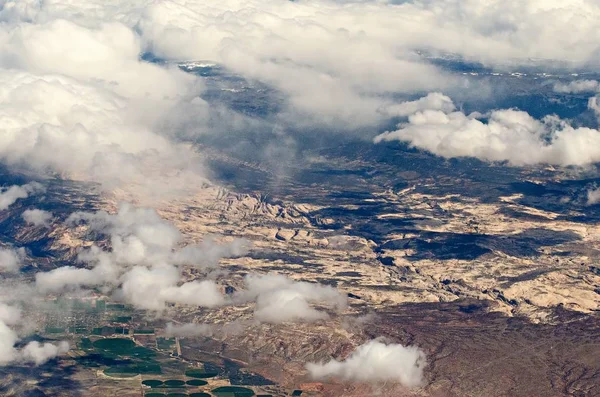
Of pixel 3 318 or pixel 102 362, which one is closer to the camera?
pixel 102 362

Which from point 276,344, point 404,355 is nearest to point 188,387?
point 276,344

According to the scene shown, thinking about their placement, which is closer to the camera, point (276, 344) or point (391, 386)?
point (391, 386)

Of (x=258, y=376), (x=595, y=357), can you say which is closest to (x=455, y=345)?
(x=595, y=357)

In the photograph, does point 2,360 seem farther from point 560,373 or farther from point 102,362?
point 560,373

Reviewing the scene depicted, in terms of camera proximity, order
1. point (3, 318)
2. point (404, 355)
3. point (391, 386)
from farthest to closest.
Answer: point (3, 318), point (404, 355), point (391, 386)

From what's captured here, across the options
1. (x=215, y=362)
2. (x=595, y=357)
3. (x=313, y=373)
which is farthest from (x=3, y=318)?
(x=595, y=357)

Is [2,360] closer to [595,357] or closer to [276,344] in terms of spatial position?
[276,344]

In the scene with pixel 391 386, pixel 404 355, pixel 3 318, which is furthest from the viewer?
pixel 3 318
